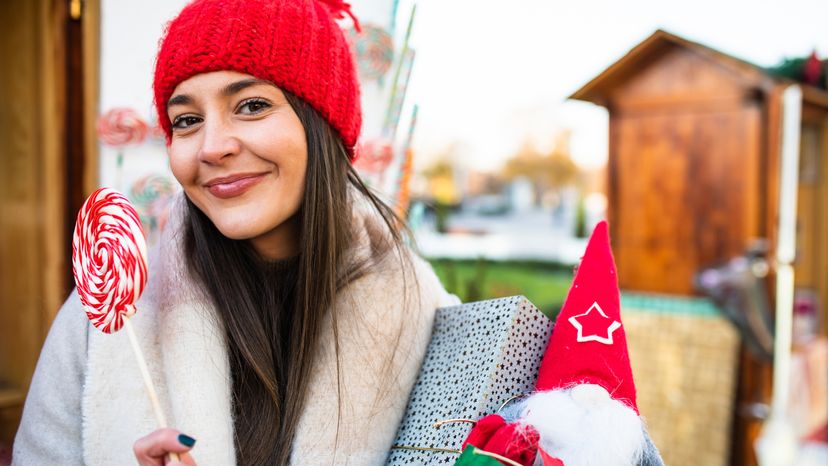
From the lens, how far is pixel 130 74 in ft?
7.88

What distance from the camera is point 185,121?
1446 millimetres

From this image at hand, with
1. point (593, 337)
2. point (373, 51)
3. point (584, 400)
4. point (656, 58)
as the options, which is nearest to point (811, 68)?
point (656, 58)

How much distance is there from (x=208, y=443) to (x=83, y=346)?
1.07 feet

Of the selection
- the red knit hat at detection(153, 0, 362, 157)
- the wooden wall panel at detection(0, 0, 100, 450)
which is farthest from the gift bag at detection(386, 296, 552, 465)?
the wooden wall panel at detection(0, 0, 100, 450)

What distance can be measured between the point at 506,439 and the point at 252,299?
69 centimetres

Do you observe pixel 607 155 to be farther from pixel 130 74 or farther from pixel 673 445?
pixel 130 74

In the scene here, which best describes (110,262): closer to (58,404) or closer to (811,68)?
(58,404)

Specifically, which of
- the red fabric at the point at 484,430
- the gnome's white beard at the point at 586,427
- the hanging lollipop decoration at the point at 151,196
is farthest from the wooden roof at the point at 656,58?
the red fabric at the point at 484,430

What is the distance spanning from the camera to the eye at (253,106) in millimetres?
1423

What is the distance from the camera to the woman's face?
1.39 meters

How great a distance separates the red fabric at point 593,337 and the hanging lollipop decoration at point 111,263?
0.72 metres

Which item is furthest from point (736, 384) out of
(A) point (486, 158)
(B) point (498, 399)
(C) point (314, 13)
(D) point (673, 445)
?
(A) point (486, 158)

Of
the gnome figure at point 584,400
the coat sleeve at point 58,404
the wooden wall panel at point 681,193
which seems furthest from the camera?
the wooden wall panel at point 681,193

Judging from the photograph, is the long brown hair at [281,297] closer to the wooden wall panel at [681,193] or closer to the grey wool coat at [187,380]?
the grey wool coat at [187,380]
